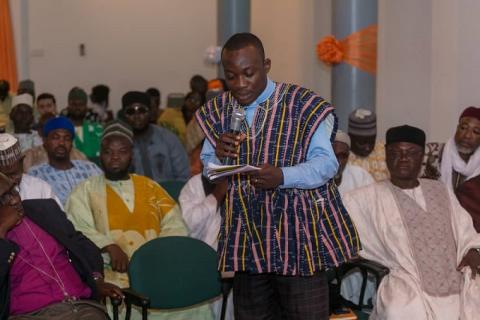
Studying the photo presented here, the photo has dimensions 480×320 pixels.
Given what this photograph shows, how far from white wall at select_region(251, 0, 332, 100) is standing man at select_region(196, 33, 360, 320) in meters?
6.41

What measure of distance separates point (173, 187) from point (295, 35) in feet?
17.2

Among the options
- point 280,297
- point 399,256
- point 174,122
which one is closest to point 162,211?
point 399,256

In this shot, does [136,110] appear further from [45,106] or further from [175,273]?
[45,106]

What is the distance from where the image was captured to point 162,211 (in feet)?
17.1

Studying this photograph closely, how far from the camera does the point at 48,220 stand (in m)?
4.17

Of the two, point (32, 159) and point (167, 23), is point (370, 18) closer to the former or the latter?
point (32, 159)

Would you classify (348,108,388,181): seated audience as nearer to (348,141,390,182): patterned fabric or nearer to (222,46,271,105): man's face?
(348,141,390,182): patterned fabric

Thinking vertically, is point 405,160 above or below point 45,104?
above

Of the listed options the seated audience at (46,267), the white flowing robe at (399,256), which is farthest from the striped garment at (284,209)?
the white flowing robe at (399,256)

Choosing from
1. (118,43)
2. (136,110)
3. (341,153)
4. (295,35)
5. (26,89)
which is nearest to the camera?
(341,153)

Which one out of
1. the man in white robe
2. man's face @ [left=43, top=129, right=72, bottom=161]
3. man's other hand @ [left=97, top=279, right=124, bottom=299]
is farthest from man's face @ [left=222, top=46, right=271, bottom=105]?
man's face @ [left=43, top=129, right=72, bottom=161]

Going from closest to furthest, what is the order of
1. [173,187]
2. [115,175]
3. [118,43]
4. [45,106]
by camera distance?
[115,175]
[173,187]
[45,106]
[118,43]

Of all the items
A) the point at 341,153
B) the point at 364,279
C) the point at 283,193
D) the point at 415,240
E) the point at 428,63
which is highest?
the point at 428,63

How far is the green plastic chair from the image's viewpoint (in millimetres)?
4551
